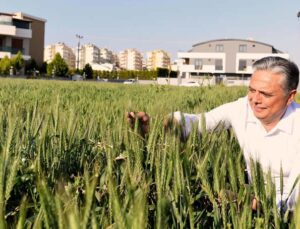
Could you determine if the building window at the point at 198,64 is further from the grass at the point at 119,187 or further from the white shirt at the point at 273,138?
the grass at the point at 119,187

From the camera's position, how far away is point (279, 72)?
205 cm

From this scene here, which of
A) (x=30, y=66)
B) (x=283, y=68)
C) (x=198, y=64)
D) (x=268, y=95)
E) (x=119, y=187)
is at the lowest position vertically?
(x=119, y=187)

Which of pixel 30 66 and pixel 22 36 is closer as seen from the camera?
pixel 30 66

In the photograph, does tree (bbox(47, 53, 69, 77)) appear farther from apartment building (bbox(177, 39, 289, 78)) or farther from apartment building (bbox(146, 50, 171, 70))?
apartment building (bbox(146, 50, 171, 70))

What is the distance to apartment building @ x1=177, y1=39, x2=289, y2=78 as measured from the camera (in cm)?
7425

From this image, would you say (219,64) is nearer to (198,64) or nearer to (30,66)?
(198,64)

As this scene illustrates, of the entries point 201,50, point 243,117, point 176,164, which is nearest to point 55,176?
point 176,164

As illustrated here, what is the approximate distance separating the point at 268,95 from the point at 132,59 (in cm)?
15231

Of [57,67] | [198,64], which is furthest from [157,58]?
[57,67]

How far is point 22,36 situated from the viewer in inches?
2297

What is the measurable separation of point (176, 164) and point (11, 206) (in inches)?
12.8

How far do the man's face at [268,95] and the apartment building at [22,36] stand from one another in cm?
5605

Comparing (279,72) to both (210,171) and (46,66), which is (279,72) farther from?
(46,66)

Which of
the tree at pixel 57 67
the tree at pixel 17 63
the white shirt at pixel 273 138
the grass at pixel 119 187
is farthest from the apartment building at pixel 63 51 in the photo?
the grass at pixel 119 187
